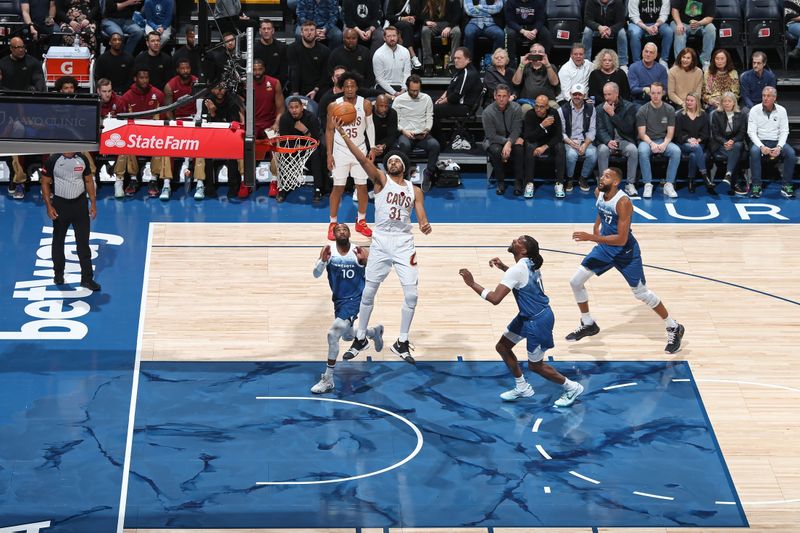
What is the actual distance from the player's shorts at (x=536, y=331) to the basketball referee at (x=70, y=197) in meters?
5.82

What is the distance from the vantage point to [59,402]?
1413 cm

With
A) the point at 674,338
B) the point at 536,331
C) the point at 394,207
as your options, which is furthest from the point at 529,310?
the point at 674,338

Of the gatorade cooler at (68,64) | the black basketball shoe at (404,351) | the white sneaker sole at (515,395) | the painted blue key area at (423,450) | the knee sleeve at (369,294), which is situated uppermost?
the gatorade cooler at (68,64)

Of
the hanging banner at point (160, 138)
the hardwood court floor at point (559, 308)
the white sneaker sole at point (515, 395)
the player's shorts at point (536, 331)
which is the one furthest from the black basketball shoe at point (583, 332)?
the hanging banner at point (160, 138)

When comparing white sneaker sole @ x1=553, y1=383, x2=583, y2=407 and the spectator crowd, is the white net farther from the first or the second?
white sneaker sole @ x1=553, y1=383, x2=583, y2=407

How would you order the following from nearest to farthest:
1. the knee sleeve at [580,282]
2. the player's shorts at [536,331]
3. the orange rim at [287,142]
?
1. the player's shorts at [536,331]
2. the knee sleeve at [580,282]
3. the orange rim at [287,142]

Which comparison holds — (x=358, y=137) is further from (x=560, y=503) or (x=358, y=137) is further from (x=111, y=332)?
(x=560, y=503)

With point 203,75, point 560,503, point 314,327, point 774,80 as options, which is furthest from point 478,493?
point 774,80

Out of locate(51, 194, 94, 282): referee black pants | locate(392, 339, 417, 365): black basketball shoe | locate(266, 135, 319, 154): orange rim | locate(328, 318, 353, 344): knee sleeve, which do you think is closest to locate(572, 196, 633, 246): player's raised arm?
locate(392, 339, 417, 365): black basketball shoe

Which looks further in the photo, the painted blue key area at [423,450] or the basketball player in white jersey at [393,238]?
the basketball player in white jersey at [393,238]

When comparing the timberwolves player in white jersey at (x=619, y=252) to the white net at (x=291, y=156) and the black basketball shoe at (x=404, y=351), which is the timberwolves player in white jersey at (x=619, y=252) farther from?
the white net at (x=291, y=156)

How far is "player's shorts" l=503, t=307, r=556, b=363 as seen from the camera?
13758 millimetres

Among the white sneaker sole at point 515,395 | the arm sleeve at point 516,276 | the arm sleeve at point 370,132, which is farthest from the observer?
the arm sleeve at point 370,132

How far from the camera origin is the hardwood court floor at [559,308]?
1423 centimetres
